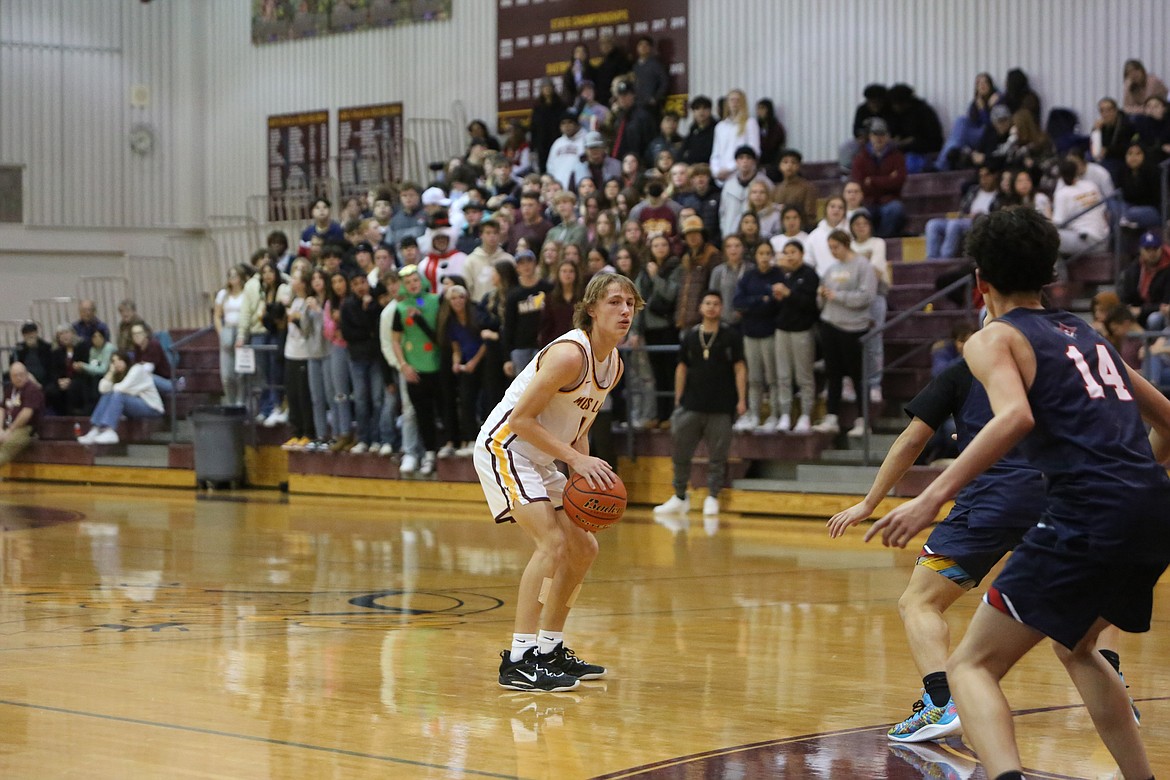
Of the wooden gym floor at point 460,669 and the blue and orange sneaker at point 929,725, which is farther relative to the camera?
the blue and orange sneaker at point 929,725

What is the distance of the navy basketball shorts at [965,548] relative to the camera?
201 inches

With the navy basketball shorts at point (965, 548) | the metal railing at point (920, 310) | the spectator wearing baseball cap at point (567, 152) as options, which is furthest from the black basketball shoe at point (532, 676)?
the spectator wearing baseball cap at point (567, 152)

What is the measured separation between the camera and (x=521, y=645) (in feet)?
19.8

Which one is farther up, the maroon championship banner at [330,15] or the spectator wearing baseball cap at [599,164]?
A: the maroon championship banner at [330,15]

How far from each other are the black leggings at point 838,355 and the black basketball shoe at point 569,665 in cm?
779

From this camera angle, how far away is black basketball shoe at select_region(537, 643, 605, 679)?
6051 millimetres

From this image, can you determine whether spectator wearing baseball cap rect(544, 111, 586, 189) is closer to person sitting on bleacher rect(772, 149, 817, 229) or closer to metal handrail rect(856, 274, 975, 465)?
person sitting on bleacher rect(772, 149, 817, 229)

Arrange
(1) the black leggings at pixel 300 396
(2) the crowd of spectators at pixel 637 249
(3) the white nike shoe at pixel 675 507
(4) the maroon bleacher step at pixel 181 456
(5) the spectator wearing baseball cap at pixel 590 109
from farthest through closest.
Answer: (4) the maroon bleacher step at pixel 181 456
(5) the spectator wearing baseball cap at pixel 590 109
(1) the black leggings at pixel 300 396
(3) the white nike shoe at pixel 675 507
(2) the crowd of spectators at pixel 637 249

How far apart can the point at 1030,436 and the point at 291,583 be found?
617cm

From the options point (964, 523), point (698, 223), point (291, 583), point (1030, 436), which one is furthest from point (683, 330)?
point (1030, 436)

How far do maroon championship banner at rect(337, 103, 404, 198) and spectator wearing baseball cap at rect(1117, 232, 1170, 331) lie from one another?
531 inches

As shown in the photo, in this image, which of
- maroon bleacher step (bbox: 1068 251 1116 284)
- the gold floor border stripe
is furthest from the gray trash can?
maroon bleacher step (bbox: 1068 251 1116 284)

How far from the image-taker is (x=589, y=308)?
6.06 meters

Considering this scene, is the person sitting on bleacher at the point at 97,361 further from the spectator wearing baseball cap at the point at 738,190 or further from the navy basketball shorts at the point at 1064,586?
the navy basketball shorts at the point at 1064,586
